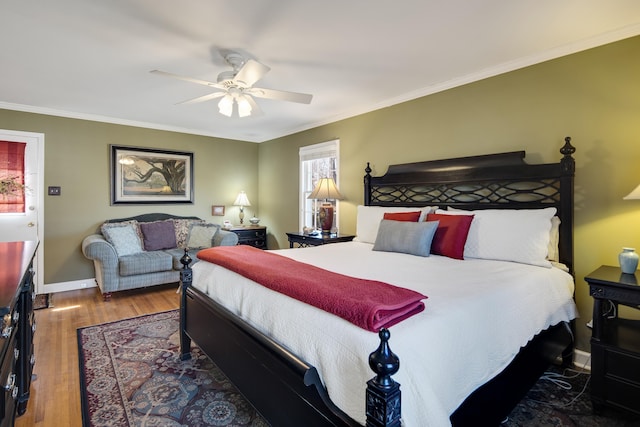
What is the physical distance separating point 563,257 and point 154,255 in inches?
175

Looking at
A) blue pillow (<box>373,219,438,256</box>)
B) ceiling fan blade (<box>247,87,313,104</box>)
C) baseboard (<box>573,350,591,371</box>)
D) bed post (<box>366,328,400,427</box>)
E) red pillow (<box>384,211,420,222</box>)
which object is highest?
ceiling fan blade (<box>247,87,313,104</box>)

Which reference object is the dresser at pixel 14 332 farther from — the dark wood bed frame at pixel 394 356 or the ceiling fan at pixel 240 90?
the ceiling fan at pixel 240 90

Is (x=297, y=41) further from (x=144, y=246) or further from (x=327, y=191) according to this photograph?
(x=144, y=246)

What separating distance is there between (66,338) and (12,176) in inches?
95.9

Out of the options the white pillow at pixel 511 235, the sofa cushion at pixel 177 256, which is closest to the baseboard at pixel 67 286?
the sofa cushion at pixel 177 256

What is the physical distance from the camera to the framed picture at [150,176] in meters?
4.71

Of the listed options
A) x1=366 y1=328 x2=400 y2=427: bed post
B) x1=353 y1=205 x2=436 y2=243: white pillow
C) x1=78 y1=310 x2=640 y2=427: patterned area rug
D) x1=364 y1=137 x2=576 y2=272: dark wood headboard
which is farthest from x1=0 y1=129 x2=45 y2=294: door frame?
x1=366 y1=328 x2=400 y2=427: bed post

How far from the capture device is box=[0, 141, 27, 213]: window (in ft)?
12.9

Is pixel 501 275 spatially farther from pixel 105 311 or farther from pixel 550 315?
pixel 105 311

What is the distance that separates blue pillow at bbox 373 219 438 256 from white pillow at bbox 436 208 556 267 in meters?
0.32

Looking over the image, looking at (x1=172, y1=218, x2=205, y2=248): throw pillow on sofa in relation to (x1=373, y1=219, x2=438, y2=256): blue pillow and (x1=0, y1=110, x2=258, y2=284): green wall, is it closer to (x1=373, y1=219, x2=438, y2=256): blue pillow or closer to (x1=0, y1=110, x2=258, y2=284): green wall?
(x1=0, y1=110, x2=258, y2=284): green wall

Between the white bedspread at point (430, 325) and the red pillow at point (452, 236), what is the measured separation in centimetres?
18

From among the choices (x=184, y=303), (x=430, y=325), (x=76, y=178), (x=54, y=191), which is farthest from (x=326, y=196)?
(x=54, y=191)

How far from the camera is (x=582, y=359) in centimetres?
246
